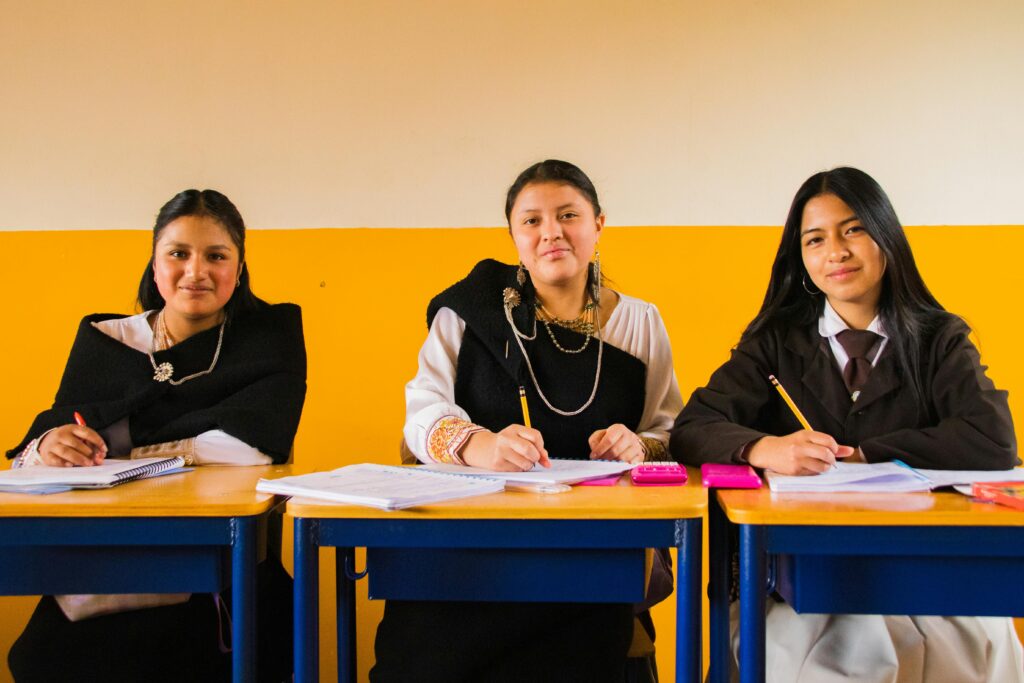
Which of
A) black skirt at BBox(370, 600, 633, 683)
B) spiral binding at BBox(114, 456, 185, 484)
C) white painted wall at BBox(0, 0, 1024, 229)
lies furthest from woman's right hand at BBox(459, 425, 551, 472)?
white painted wall at BBox(0, 0, 1024, 229)

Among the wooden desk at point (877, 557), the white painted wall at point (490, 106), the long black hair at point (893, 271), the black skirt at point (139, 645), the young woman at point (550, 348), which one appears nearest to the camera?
the wooden desk at point (877, 557)

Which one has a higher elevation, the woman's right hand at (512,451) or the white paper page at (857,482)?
the woman's right hand at (512,451)

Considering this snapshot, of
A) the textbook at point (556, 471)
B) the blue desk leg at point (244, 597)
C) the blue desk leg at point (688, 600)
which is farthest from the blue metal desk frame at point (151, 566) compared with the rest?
the blue desk leg at point (688, 600)

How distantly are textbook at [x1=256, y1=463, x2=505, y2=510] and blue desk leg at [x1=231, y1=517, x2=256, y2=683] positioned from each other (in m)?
0.08

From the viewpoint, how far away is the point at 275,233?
272 cm

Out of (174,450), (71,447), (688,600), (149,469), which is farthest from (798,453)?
(71,447)

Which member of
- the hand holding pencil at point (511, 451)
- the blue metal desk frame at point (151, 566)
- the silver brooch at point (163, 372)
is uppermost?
the silver brooch at point (163, 372)

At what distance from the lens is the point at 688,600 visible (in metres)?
1.21

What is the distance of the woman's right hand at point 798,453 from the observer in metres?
1.40

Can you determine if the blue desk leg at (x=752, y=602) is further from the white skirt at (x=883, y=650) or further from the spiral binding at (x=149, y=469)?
the spiral binding at (x=149, y=469)

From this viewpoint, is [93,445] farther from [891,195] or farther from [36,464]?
[891,195]

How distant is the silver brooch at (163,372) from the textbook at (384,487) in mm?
679

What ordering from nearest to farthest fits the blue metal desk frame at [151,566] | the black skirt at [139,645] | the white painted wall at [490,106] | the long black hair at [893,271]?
the blue metal desk frame at [151,566]
the black skirt at [139,645]
the long black hair at [893,271]
the white painted wall at [490,106]

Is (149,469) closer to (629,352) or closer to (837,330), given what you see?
(629,352)
